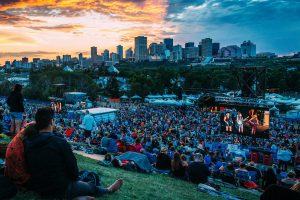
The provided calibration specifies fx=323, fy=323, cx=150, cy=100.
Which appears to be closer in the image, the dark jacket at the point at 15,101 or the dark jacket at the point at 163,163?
the dark jacket at the point at 15,101

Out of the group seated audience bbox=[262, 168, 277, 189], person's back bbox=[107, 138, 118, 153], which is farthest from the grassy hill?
person's back bbox=[107, 138, 118, 153]

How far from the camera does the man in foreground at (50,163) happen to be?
3.88 meters

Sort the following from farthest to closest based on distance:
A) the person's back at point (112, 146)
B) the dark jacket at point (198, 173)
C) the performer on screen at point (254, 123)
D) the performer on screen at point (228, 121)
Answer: the performer on screen at point (228, 121) → the performer on screen at point (254, 123) → the person's back at point (112, 146) → the dark jacket at point (198, 173)

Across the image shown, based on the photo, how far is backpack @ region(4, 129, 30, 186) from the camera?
4.09 meters

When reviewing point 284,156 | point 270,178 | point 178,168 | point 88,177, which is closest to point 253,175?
point 270,178

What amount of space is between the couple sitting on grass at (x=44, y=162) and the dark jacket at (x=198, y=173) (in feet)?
13.8

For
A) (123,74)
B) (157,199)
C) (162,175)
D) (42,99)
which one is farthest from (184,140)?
(123,74)

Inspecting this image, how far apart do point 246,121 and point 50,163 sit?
49.4 feet

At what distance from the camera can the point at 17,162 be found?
4.11 m

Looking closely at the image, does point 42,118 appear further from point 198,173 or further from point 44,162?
point 198,173

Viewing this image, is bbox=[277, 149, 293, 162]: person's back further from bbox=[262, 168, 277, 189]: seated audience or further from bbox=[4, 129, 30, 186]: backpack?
bbox=[4, 129, 30, 186]: backpack

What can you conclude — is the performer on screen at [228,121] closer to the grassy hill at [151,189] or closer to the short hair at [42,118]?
the grassy hill at [151,189]

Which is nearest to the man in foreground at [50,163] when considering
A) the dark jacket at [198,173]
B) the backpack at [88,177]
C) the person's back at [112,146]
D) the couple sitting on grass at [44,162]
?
the couple sitting on grass at [44,162]

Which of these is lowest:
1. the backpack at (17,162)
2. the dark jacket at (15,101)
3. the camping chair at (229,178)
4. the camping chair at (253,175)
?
the camping chair at (253,175)
